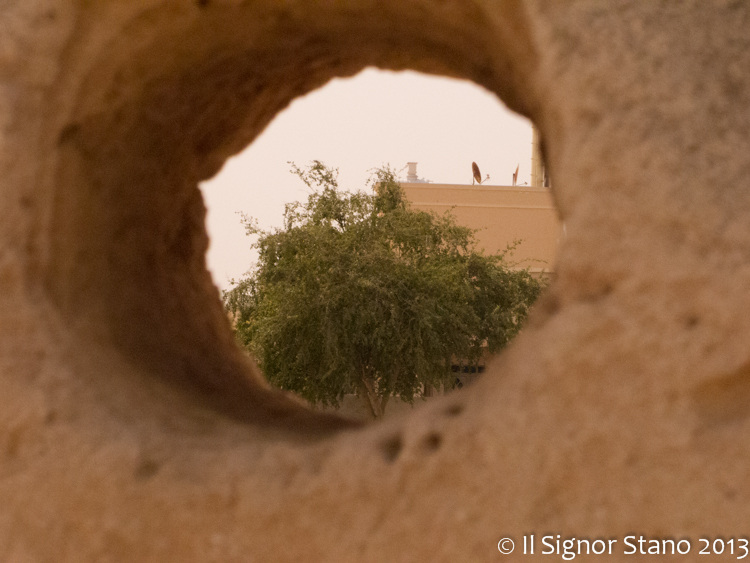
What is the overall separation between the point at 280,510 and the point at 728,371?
118cm

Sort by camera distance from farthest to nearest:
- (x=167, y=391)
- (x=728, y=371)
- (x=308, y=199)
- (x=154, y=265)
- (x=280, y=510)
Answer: (x=308, y=199), (x=154, y=265), (x=167, y=391), (x=280, y=510), (x=728, y=371)

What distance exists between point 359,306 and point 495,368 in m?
9.12

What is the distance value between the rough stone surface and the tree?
8.76 meters

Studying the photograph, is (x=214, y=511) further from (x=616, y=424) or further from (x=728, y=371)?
(x=728, y=371)

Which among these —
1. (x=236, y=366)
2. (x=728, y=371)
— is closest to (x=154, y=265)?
(x=236, y=366)

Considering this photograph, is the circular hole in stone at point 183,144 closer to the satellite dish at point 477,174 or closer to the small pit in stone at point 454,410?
the small pit in stone at point 454,410

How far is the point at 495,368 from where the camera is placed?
2.08m

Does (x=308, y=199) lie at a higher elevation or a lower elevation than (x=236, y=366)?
higher

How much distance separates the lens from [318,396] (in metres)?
11.3

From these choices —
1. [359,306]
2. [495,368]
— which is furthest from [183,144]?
[359,306]

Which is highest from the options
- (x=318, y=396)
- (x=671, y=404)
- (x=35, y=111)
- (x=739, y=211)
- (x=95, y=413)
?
(x=35, y=111)

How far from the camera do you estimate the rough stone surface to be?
169cm

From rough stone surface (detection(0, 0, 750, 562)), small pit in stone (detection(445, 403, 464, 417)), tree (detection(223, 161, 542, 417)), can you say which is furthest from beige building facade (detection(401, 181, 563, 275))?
small pit in stone (detection(445, 403, 464, 417))

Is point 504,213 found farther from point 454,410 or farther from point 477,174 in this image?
point 454,410
